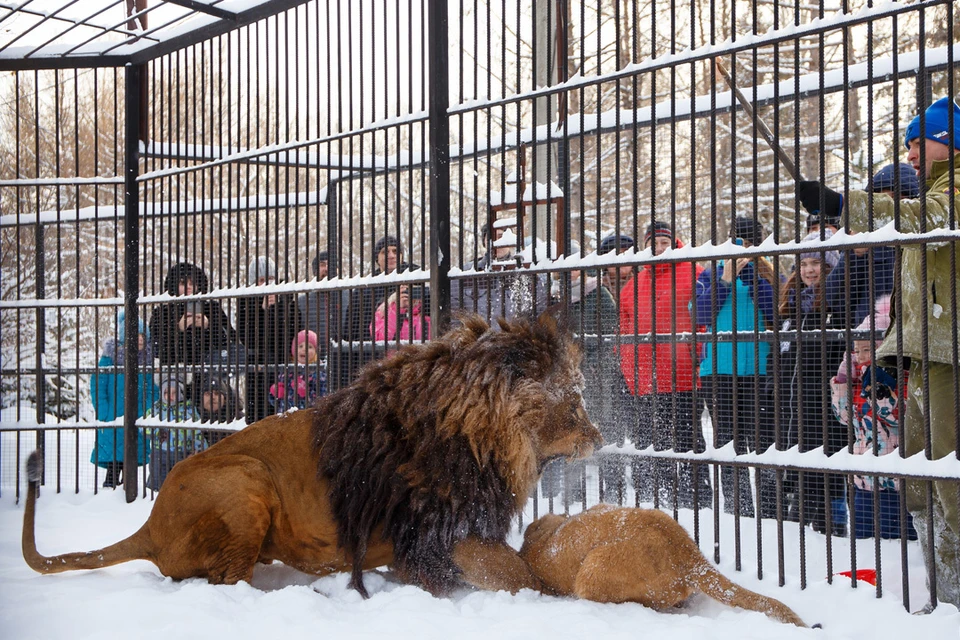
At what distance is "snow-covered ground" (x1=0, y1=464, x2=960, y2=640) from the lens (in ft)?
9.89

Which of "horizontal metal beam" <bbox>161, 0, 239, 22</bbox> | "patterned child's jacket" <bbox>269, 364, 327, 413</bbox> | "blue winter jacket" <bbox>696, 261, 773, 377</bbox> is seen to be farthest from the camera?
"horizontal metal beam" <bbox>161, 0, 239, 22</bbox>

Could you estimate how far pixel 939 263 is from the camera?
349cm

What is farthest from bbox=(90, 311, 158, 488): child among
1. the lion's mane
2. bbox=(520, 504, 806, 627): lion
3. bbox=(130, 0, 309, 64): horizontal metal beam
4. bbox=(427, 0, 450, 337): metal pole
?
bbox=(520, 504, 806, 627): lion

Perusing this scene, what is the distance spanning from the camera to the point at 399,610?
3365mm

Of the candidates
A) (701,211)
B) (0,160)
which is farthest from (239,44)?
(701,211)

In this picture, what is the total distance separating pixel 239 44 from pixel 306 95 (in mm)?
960

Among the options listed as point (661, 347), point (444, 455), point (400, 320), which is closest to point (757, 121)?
point (661, 347)

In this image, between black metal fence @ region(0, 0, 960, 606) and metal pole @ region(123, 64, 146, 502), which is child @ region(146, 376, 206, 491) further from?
metal pole @ region(123, 64, 146, 502)

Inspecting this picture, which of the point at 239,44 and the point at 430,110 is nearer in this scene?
the point at 430,110

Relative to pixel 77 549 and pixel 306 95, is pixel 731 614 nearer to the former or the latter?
pixel 77 549

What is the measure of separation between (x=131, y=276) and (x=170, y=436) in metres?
1.32

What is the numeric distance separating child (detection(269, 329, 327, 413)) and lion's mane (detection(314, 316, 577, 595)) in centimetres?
171

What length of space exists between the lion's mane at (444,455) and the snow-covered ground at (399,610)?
8.9 inches

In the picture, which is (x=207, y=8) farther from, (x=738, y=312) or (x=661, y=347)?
(x=738, y=312)
